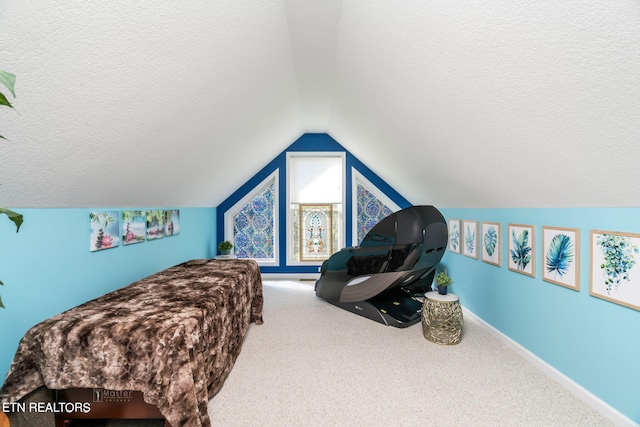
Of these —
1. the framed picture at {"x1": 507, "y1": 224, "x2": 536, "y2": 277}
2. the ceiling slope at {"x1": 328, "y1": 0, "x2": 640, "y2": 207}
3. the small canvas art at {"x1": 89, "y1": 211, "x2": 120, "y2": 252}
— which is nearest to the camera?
the ceiling slope at {"x1": 328, "y1": 0, "x2": 640, "y2": 207}

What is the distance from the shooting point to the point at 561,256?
2203 mm

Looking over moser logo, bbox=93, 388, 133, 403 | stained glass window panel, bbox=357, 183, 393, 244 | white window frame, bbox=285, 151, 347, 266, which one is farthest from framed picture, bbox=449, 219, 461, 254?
moser logo, bbox=93, 388, 133, 403

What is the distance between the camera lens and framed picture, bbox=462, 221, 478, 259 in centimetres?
344

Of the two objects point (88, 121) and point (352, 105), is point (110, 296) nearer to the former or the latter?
point (88, 121)

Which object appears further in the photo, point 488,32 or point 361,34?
point 361,34

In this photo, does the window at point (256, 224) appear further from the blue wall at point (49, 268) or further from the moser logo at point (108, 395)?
the moser logo at point (108, 395)

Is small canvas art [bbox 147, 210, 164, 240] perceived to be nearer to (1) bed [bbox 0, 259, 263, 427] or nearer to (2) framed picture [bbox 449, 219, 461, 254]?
(1) bed [bbox 0, 259, 263, 427]

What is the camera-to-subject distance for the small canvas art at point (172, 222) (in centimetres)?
364

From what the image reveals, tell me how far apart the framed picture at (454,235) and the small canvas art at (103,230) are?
13.3 ft

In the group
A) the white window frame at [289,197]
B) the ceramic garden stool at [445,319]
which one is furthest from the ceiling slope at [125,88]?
the ceramic garden stool at [445,319]

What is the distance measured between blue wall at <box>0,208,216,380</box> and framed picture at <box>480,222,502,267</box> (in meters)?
3.81

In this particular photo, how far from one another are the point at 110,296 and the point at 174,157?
1.28m

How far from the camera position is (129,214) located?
290 cm

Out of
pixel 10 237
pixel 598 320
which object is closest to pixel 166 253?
pixel 10 237
